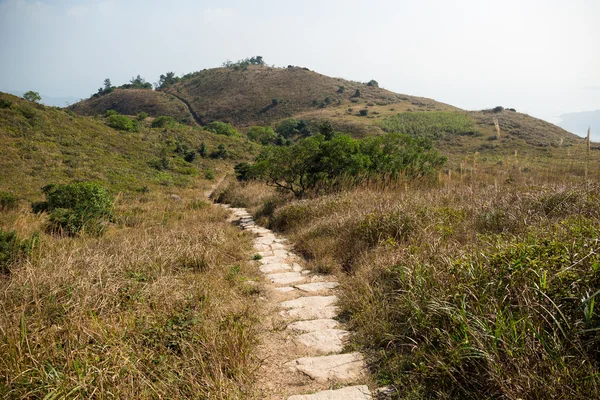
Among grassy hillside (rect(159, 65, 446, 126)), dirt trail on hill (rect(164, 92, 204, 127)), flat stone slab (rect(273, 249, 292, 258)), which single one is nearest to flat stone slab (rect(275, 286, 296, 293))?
flat stone slab (rect(273, 249, 292, 258))

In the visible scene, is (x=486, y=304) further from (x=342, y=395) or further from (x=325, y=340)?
(x=325, y=340)

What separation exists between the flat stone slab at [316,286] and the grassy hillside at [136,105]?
2867 inches

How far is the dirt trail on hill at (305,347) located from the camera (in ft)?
7.47

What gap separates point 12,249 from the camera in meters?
3.99

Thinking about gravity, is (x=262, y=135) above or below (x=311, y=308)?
above

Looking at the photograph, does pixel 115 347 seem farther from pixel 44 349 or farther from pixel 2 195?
pixel 2 195

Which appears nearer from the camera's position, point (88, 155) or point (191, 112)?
point (88, 155)

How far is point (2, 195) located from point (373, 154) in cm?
1484

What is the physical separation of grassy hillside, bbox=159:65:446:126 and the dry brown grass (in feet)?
226

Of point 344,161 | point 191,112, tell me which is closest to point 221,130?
point 191,112

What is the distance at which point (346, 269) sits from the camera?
4781 mm

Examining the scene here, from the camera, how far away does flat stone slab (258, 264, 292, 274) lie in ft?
16.6

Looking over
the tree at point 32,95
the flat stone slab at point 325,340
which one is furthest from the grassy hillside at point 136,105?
the flat stone slab at point 325,340

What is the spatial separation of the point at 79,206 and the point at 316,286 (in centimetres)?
740
